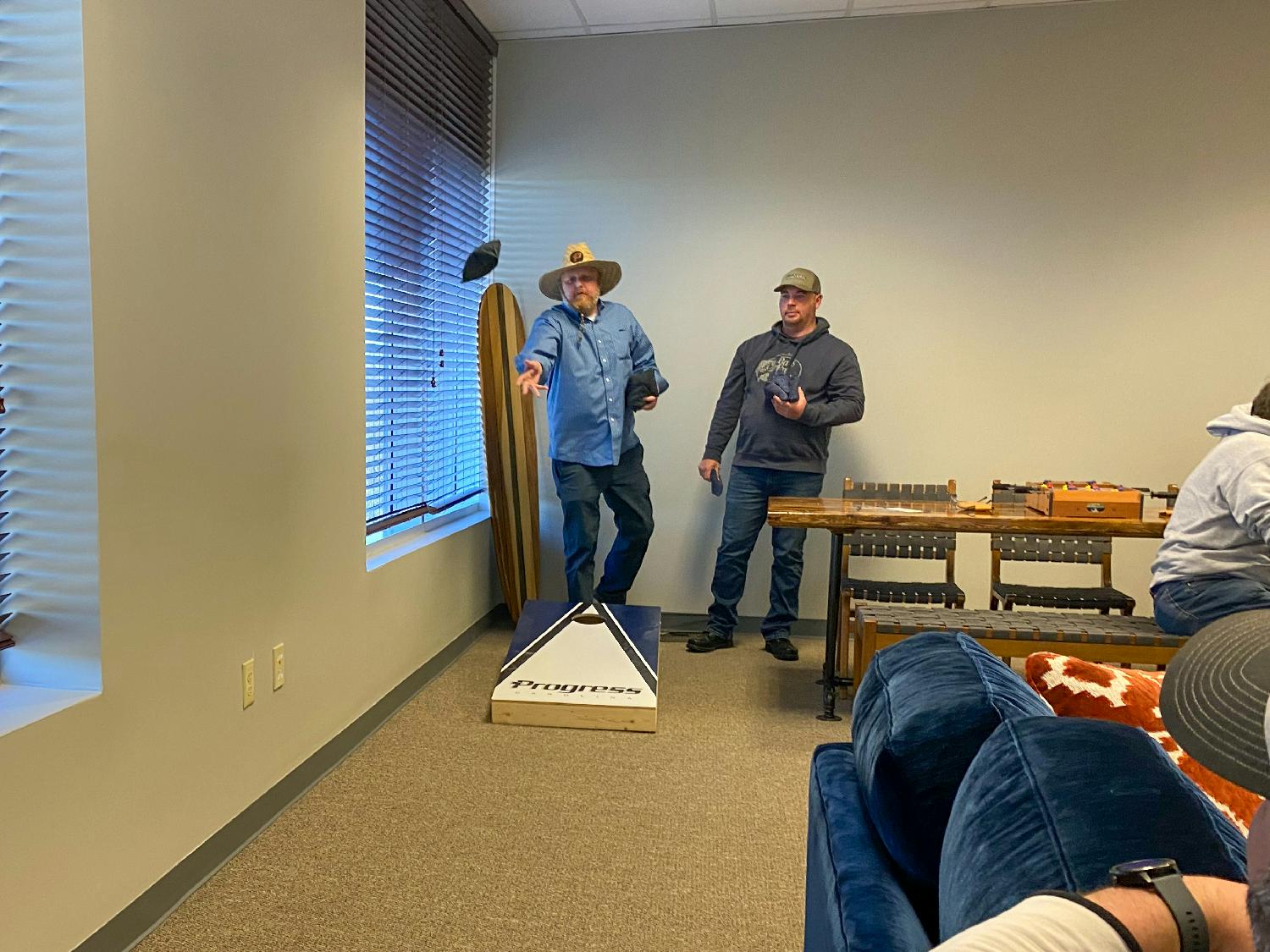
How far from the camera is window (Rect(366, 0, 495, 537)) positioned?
3.45m

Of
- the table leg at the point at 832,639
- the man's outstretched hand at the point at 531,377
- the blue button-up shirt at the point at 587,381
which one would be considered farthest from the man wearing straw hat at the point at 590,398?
the table leg at the point at 832,639

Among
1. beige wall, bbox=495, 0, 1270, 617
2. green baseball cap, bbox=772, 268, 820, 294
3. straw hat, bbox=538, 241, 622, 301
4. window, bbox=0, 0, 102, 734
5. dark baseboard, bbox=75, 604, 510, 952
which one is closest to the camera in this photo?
window, bbox=0, 0, 102, 734

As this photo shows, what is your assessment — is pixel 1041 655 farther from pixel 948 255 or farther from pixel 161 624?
pixel 948 255

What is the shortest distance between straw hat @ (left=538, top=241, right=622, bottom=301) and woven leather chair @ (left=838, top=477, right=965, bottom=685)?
1428 millimetres

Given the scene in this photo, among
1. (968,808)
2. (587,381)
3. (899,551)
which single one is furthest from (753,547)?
(968,808)

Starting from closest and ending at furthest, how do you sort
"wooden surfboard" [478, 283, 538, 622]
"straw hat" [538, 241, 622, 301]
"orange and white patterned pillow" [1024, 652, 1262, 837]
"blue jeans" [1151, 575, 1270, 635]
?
"orange and white patterned pillow" [1024, 652, 1262, 837] → "blue jeans" [1151, 575, 1270, 635] → "straw hat" [538, 241, 622, 301] → "wooden surfboard" [478, 283, 538, 622]

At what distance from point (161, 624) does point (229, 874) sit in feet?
2.21

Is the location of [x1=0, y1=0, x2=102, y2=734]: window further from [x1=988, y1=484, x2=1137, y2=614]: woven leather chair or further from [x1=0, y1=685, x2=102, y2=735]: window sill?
[x1=988, y1=484, x2=1137, y2=614]: woven leather chair

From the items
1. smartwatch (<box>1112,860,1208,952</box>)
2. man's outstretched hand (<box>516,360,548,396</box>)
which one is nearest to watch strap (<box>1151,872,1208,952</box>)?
smartwatch (<box>1112,860,1208,952</box>)

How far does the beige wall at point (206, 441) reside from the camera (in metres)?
1.83

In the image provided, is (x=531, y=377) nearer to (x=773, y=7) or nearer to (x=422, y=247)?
(x=422, y=247)

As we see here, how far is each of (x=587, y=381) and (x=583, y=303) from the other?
34 centimetres

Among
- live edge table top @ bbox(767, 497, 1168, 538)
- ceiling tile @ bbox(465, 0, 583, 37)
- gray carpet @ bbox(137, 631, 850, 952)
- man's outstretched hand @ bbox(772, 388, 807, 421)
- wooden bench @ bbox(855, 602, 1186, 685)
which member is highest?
ceiling tile @ bbox(465, 0, 583, 37)

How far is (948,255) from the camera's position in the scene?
446cm
